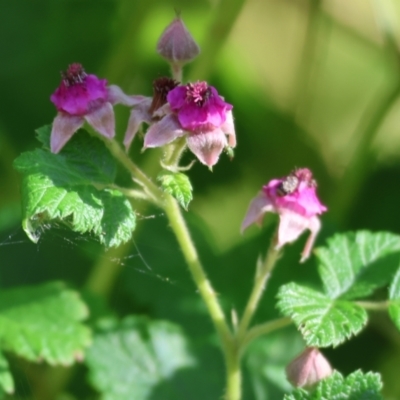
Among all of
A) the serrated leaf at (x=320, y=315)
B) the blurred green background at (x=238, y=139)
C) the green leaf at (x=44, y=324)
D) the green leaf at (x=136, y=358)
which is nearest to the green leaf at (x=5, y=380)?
the green leaf at (x=44, y=324)

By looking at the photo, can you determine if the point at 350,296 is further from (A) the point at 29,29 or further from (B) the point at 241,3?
(A) the point at 29,29

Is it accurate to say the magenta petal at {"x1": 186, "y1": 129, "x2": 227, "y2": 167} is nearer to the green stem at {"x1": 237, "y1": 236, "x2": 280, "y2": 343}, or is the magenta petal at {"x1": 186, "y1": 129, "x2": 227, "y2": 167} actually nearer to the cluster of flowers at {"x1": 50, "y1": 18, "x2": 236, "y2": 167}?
the cluster of flowers at {"x1": 50, "y1": 18, "x2": 236, "y2": 167}

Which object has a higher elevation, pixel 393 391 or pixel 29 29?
pixel 29 29

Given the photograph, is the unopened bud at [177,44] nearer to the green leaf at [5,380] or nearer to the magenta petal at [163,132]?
the magenta petal at [163,132]

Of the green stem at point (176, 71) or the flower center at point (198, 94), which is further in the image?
the green stem at point (176, 71)

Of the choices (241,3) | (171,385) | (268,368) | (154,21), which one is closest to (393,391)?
(268,368)

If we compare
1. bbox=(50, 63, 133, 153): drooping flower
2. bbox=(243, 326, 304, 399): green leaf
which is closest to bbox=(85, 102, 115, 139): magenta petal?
bbox=(50, 63, 133, 153): drooping flower

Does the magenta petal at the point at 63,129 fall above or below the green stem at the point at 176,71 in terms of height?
below

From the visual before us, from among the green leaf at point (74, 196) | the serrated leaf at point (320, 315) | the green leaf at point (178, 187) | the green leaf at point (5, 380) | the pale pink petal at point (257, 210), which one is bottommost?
the green leaf at point (5, 380)
